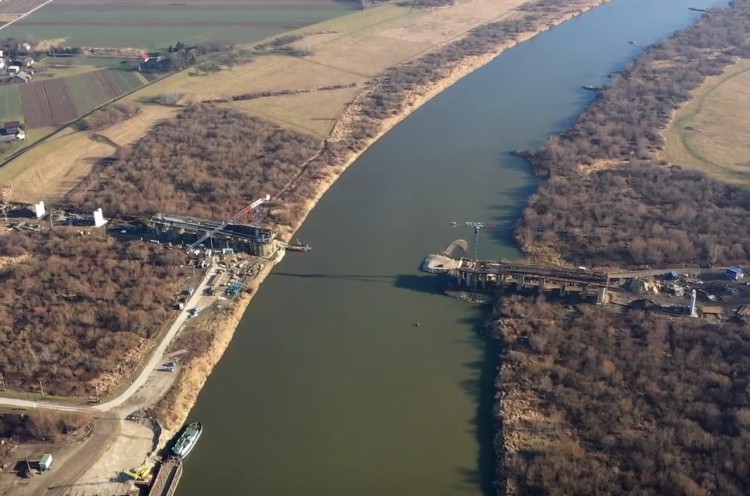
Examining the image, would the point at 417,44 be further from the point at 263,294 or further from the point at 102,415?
the point at 102,415

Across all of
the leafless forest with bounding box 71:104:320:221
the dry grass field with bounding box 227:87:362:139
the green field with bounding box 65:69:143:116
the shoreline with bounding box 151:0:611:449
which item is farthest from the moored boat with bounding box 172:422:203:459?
the green field with bounding box 65:69:143:116

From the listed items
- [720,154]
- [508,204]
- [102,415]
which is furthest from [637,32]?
[102,415]

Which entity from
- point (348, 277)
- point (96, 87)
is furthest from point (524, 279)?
point (96, 87)

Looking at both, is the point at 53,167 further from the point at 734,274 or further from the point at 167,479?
the point at 734,274

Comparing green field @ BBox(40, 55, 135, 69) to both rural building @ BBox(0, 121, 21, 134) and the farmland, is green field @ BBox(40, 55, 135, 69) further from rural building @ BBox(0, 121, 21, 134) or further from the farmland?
rural building @ BBox(0, 121, 21, 134)

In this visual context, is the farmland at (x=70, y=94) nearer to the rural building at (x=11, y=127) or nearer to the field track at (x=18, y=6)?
the rural building at (x=11, y=127)

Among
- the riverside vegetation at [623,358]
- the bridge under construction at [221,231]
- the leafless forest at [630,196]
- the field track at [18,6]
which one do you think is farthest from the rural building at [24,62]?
the riverside vegetation at [623,358]

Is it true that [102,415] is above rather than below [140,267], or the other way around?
below
